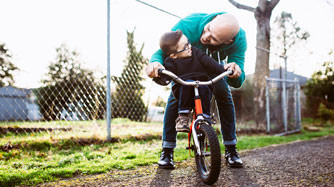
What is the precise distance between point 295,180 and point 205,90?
86 cm

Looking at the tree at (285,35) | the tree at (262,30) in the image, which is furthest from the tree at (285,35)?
the tree at (262,30)

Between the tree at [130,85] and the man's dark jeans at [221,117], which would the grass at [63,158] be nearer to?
the man's dark jeans at [221,117]

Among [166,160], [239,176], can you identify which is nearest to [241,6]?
[166,160]

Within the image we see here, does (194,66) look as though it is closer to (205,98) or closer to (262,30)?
(205,98)

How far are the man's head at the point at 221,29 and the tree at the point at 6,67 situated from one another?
9.49ft

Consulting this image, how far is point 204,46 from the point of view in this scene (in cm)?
220

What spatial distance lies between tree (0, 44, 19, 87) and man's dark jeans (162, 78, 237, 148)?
8.34ft

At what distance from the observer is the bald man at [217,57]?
205 centimetres

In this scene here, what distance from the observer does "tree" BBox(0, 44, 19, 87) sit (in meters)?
3.59

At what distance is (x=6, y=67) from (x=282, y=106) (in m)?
5.70

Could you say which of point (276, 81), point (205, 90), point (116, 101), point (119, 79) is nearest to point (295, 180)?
point (205, 90)

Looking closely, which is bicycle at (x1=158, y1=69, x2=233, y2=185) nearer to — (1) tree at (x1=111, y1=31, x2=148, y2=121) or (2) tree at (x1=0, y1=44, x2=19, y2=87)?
(1) tree at (x1=111, y1=31, x2=148, y2=121)

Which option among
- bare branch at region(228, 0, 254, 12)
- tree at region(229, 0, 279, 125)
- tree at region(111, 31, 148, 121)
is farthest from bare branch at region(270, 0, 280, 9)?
tree at region(111, 31, 148, 121)

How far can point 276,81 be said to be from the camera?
6250mm
